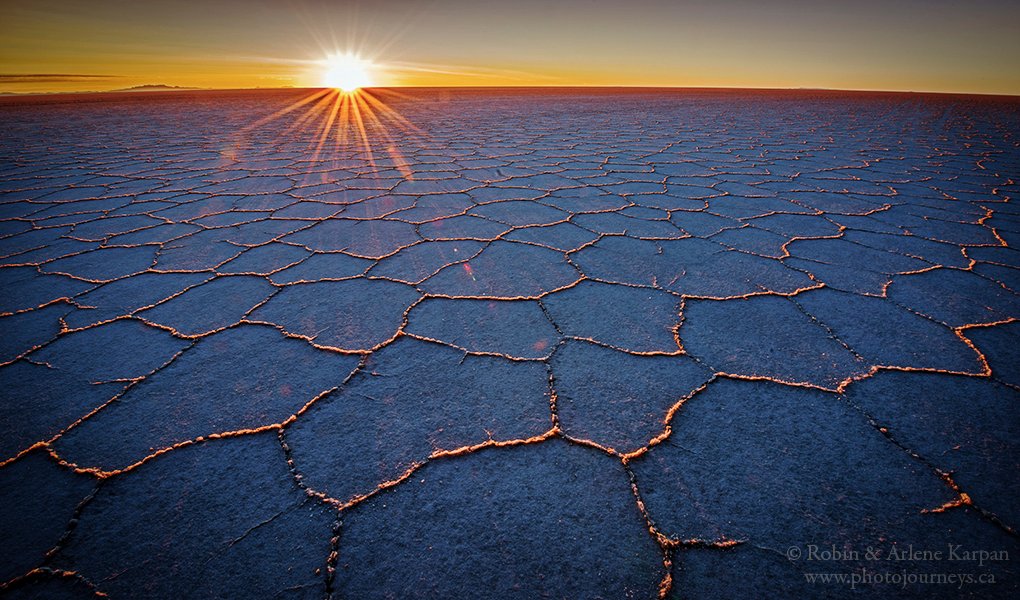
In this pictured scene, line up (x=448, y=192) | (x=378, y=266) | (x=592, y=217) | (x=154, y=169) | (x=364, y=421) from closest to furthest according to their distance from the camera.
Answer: (x=364, y=421), (x=378, y=266), (x=592, y=217), (x=448, y=192), (x=154, y=169)

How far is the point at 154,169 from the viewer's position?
317cm

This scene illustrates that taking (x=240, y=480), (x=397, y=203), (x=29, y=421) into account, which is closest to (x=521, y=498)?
(x=240, y=480)

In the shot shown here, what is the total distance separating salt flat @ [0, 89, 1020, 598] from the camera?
639 mm

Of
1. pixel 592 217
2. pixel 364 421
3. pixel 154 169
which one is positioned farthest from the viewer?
pixel 154 169

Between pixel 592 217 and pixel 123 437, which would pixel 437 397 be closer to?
pixel 123 437

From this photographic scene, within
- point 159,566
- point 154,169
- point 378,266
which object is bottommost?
point 159,566

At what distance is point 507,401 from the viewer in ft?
3.01

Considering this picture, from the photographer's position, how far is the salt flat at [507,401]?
0.64 meters

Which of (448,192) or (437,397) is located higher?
(448,192)

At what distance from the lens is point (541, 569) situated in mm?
625

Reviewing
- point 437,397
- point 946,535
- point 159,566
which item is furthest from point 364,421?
point 946,535

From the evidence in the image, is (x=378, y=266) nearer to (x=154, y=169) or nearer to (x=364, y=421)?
(x=364, y=421)

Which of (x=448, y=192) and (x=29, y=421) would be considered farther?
(x=448, y=192)

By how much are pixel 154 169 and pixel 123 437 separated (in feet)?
10.8
